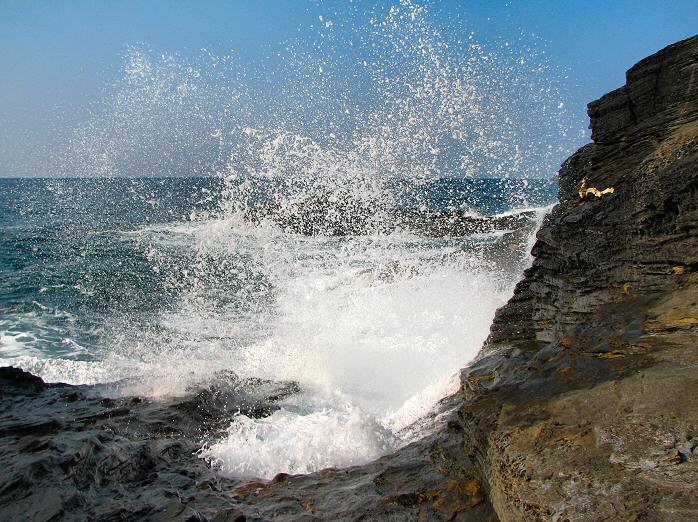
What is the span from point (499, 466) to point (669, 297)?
7.23 ft

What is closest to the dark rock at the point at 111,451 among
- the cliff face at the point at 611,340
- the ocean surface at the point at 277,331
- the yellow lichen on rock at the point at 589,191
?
the ocean surface at the point at 277,331

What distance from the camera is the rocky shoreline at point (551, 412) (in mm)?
2670

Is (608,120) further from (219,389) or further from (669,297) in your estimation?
(219,389)

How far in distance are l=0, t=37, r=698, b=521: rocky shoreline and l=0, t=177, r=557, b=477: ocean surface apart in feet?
1.93

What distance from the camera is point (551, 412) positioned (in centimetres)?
320

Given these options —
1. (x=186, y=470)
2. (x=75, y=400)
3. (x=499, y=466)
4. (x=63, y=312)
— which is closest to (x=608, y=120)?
(x=499, y=466)

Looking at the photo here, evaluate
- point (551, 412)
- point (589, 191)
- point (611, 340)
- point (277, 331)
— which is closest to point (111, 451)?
point (551, 412)

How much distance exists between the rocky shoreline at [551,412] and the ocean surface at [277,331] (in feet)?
1.93

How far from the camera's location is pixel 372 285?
44.2 feet

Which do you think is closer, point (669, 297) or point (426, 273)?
point (669, 297)

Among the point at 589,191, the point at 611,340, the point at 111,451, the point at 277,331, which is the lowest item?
the point at 111,451

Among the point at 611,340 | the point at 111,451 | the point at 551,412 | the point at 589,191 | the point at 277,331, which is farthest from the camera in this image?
the point at 277,331

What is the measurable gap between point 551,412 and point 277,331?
329 inches

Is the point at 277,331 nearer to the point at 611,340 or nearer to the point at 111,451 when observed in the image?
the point at 111,451
